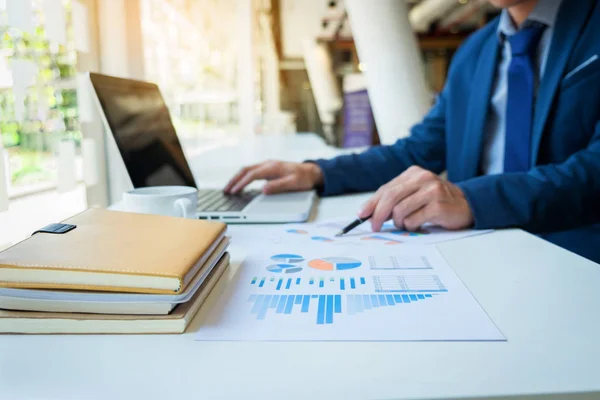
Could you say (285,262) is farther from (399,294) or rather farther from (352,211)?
(352,211)

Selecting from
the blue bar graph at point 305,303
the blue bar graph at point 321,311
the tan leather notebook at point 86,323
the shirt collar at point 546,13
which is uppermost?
the shirt collar at point 546,13

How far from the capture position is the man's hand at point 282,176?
1.12m

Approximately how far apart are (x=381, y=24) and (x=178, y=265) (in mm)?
1863

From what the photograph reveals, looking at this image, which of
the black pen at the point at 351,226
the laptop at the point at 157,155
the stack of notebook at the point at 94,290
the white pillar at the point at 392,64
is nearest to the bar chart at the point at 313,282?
the stack of notebook at the point at 94,290

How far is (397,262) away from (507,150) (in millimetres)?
660

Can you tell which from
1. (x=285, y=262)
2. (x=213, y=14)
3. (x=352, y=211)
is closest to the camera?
(x=285, y=262)

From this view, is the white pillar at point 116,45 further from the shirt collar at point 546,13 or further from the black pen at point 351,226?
the shirt collar at point 546,13

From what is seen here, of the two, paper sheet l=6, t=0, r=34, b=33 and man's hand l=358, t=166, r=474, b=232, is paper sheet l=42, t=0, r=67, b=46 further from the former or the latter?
man's hand l=358, t=166, r=474, b=232

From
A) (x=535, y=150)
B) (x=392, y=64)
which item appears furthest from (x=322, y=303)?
(x=392, y=64)

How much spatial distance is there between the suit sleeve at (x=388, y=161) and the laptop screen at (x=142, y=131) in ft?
1.13

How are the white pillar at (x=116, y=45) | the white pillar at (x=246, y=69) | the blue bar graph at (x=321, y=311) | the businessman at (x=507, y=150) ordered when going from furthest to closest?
the white pillar at (x=246, y=69), the white pillar at (x=116, y=45), the businessman at (x=507, y=150), the blue bar graph at (x=321, y=311)

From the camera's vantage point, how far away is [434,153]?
55.2 inches

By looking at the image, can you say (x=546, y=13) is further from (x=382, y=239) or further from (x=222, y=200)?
(x=222, y=200)

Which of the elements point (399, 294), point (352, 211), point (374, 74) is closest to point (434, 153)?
point (352, 211)
